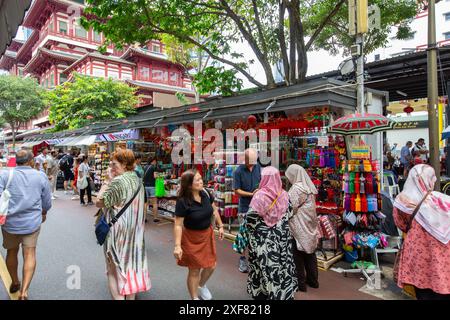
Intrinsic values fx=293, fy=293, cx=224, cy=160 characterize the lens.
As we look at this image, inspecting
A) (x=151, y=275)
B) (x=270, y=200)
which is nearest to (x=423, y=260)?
(x=270, y=200)

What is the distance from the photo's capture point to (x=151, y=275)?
4.02 meters

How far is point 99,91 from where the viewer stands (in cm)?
1764

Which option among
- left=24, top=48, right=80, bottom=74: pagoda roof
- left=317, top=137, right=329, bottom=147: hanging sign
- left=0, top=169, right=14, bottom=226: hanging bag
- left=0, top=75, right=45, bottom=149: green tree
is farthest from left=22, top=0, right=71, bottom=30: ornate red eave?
left=0, top=169, right=14, bottom=226: hanging bag

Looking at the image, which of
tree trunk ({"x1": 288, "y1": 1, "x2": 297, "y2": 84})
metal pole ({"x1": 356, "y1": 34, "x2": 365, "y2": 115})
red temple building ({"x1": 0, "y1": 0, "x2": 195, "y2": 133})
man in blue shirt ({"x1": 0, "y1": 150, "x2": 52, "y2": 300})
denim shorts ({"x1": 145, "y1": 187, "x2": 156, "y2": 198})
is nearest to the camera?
man in blue shirt ({"x1": 0, "y1": 150, "x2": 52, "y2": 300})

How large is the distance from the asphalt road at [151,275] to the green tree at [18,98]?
25.1m

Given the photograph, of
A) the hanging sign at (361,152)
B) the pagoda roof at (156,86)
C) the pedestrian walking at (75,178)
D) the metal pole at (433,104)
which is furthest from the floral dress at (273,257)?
the pagoda roof at (156,86)

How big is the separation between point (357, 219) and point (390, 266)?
36.1 inches

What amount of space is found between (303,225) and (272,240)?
680mm

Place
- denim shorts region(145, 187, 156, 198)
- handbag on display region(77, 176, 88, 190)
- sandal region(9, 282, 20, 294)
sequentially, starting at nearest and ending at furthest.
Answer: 1. sandal region(9, 282, 20, 294)
2. denim shorts region(145, 187, 156, 198)
3. handbag on display region(77, 176, 88, 190)

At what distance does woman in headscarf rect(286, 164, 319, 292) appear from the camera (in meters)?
3.52

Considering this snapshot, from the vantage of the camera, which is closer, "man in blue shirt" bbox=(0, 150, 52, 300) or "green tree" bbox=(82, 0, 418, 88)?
"man in blue shirt" bbox=(0, 150, 52, 300)

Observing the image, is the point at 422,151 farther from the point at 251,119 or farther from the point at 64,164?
the point at 64,164

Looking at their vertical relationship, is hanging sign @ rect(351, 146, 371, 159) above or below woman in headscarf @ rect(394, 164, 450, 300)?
above

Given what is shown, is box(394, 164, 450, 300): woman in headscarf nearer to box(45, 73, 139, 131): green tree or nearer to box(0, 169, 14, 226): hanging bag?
box(0, 169, 14, 226): hanging bag
